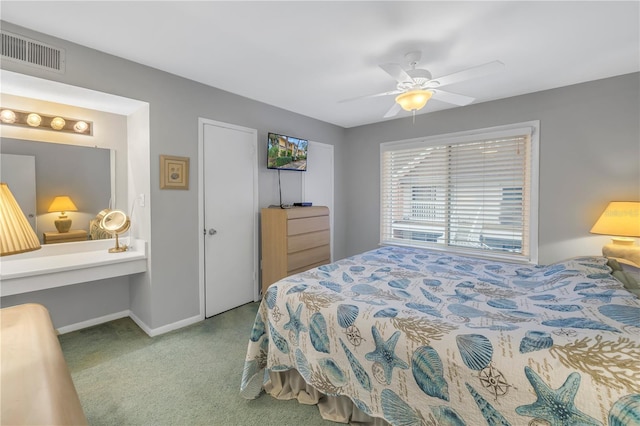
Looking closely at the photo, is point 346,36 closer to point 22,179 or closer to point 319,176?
point 319,176

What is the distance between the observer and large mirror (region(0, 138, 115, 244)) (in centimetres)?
233

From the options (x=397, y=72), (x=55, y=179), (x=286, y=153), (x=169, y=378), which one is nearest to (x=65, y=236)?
(x=55, y=179)

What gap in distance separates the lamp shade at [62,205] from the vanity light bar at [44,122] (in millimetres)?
624

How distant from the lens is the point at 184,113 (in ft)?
8.92

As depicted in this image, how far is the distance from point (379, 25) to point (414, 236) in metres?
2.84

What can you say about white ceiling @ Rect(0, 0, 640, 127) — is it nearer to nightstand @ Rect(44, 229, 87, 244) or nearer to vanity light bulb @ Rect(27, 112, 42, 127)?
vanity light bulb @ Rect(27, 112, 42, 127)

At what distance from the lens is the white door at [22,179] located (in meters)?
2.28

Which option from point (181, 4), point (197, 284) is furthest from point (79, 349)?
point (181, 4)

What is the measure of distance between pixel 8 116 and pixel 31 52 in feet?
2.39

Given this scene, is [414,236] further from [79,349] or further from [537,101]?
[79,349]

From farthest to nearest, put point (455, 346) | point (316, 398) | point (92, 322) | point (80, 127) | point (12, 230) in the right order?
1. point (92, 322)
2. point (80, 127)
3. point (316, 398)
4. point (455, 346)
5. point (12, 230)

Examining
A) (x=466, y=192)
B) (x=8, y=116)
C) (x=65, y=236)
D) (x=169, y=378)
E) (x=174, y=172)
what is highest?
(x=8, y=116)

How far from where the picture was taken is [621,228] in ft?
7.66

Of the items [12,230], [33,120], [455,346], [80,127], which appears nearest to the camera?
[12,230]
